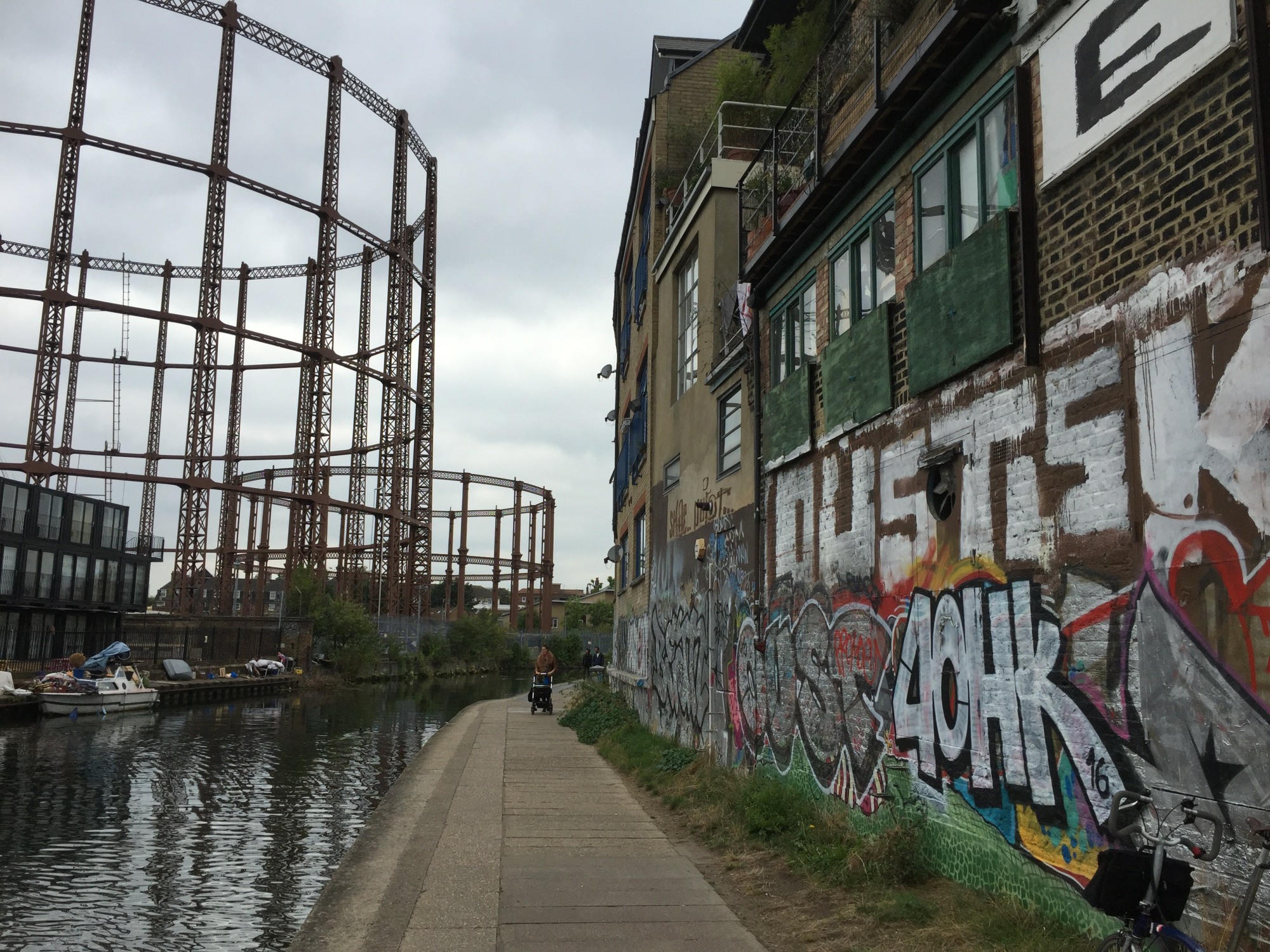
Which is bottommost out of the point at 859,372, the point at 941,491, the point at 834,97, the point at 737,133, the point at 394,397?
the point at 941,491

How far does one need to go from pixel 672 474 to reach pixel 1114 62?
39.1 feet

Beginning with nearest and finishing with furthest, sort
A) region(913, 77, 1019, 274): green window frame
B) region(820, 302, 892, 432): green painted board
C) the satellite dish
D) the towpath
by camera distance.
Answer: the towpath
region(913, 77, 1019, 274): green window frame
the satellite dish
region(820, 302, 892, 432): green painted board

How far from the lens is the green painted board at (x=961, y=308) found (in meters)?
6.36

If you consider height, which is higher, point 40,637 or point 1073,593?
point 1073,593

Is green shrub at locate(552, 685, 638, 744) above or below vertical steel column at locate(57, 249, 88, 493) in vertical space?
below

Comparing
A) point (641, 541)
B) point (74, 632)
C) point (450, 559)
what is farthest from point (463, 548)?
point (641, 541)

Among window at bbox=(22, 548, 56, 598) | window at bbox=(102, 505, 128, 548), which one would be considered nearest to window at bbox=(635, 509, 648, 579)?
window at bbox=(22, 548, 56, 598)

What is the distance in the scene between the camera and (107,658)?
33219mm

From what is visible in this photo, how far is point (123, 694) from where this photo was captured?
29188mm

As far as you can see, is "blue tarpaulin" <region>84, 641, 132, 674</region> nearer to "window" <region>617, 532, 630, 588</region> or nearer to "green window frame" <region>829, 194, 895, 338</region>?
"window" <region>617, 532, 630, 588</region>

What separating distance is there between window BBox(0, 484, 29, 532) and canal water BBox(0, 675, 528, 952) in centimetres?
1700

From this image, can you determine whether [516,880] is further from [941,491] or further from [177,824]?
[177,824]

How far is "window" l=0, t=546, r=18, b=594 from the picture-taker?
38.0 metres

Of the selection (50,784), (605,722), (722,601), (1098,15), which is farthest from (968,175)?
(50,784)
